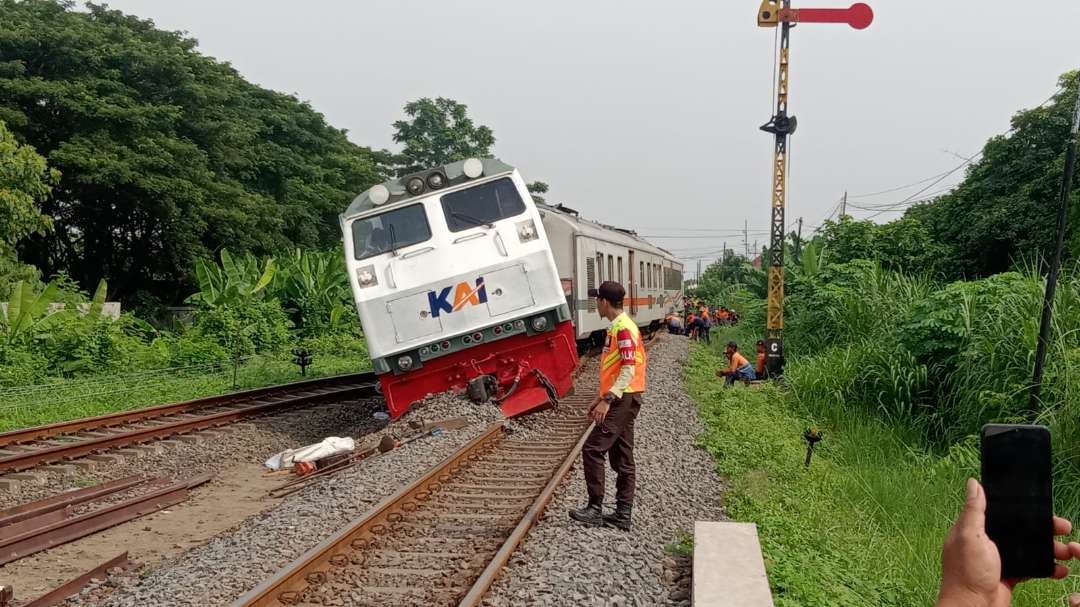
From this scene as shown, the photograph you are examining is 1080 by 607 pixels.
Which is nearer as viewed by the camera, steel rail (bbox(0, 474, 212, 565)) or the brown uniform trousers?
the brown uniform trousers

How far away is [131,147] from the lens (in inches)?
1003

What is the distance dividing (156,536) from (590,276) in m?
7.63

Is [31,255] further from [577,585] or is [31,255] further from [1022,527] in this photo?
[1022,527]

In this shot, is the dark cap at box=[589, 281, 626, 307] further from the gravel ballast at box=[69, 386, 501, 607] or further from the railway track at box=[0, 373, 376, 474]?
the railway track at box=[0, 373, 376, 474]

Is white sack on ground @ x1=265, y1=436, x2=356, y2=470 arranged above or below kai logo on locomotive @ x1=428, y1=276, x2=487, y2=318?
below

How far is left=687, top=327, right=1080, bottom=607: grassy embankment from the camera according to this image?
5211 mm

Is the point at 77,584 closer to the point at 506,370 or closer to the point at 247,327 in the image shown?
the point at 506,370

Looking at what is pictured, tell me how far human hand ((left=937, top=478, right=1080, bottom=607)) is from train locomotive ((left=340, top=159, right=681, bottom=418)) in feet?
27.5

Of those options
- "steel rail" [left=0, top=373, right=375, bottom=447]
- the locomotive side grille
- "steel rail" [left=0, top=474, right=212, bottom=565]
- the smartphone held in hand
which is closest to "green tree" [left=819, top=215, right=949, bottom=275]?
the locomotive side grille

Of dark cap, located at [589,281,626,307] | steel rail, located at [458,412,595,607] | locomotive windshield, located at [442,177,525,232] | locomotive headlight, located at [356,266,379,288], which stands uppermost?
locomotive windshield, located at [442,177,525,232]

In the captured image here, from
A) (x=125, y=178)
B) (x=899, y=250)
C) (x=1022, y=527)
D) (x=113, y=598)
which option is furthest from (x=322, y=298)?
(x=1022, y=527)

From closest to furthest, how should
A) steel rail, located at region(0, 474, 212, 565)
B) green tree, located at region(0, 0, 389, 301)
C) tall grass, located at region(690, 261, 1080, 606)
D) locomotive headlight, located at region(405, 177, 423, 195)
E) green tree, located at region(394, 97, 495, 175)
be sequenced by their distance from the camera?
tall grass, located at region(690, 261, 1080, 606)
steel rail, located at region(0, 474, 212, 565)
locomotive headlight, located at region(405, 177, 423, 195)
green tree, located at region(0, 0, 389, 301)
green tree, located at region(394, 97, 495, 175)

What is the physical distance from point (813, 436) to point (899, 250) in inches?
600

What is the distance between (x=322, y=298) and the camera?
25.6 metres
